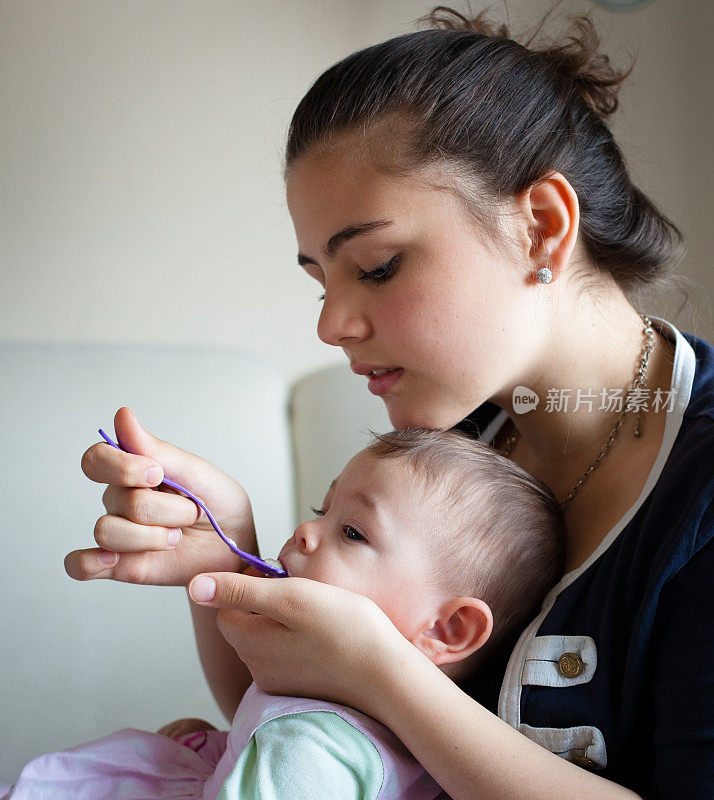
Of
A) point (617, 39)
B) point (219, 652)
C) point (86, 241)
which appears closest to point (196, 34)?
point (86, 241)

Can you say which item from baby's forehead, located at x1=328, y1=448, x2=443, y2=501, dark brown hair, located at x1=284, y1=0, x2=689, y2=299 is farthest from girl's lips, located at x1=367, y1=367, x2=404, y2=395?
dark brown hair, located at x1=284, y1=0, x2=689, y2=299

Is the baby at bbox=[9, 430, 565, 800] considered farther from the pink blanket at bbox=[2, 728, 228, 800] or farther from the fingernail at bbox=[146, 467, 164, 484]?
the fingernail at bbox=[146, 467, 164, 484]

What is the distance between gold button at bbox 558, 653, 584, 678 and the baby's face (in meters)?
0.15

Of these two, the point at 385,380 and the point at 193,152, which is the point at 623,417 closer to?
the point at 385,380

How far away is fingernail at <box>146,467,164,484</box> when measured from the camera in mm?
929

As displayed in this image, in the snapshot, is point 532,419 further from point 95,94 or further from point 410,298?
point 95,94

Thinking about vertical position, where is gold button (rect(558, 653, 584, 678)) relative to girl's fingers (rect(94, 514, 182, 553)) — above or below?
below

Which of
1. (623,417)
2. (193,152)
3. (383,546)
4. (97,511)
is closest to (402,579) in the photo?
(383,546)

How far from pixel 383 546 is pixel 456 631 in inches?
5.1

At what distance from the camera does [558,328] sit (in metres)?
1.12

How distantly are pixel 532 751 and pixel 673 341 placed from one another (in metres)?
0.62

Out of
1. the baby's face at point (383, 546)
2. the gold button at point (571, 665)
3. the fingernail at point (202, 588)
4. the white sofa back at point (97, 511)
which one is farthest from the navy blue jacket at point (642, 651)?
the white sofa back at point (97, 511)

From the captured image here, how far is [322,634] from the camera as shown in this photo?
0.84m

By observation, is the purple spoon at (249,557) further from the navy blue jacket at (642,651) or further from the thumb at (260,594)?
the navy blue jacket at (642,651)
